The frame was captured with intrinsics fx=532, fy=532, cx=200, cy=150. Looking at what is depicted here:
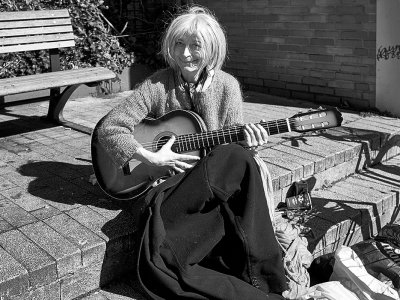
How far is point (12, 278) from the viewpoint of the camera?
2344mm

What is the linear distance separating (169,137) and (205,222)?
0.61 metres

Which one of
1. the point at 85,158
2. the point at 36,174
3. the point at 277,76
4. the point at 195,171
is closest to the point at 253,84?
the point at 277,76

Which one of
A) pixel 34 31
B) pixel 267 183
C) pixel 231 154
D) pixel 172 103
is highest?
pixel 34 31

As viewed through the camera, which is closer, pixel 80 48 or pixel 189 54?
pixel 189 54

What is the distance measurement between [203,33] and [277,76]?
3.28m

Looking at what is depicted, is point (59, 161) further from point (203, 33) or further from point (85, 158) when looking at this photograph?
point (203, 33)

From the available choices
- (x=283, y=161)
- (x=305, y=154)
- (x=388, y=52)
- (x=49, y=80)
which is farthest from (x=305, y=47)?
(x=49, y=80)

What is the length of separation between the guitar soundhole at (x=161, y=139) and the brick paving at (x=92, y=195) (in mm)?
410

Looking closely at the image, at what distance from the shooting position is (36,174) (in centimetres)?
360

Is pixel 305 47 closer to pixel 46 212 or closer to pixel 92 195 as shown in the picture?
pixel 92 195

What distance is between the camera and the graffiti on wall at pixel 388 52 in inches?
197

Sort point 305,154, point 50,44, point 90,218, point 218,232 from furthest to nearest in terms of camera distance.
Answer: point 50,44 → point 305,154 → point 90,218 → point 218,232

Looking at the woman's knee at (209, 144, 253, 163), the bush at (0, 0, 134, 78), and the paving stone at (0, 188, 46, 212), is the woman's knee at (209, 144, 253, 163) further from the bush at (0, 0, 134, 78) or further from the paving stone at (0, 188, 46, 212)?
the bush at (0, 0, 134, 78)

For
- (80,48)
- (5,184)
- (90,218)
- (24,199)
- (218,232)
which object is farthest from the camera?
(80,48)
